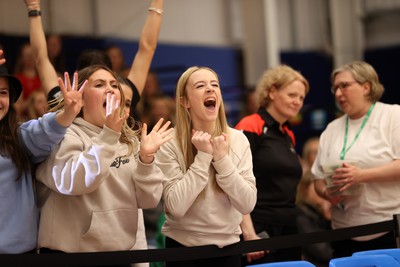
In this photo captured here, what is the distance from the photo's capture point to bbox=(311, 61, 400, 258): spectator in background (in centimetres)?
450

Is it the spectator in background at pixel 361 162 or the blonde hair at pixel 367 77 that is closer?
the spectator in background at pixel 361 162

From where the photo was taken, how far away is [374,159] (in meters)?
4.55

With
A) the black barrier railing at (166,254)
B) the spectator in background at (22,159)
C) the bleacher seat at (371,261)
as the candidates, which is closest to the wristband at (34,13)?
the spectator in background at (22,159)

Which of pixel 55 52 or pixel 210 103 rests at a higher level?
pixel 55 52

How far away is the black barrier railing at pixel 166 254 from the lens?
10.4 ft

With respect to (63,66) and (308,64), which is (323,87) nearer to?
(308,64)

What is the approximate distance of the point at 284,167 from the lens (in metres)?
4.44

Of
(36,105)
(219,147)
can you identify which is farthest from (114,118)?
(36,105)

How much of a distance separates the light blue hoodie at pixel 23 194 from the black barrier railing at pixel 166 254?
0.15 metres

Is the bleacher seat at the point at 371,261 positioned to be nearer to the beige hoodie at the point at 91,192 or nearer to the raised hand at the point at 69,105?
the beige hoodie at the point at 91,192

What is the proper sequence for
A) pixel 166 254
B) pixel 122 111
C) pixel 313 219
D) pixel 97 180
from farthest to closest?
pixel 313 219, pixel 122 111, pixel 166 254, pixel 97 180

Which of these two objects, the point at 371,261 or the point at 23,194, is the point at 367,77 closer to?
the point at 371,261

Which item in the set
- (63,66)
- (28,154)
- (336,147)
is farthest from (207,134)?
(63,66)

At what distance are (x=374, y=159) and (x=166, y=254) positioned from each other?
66.2 inches
